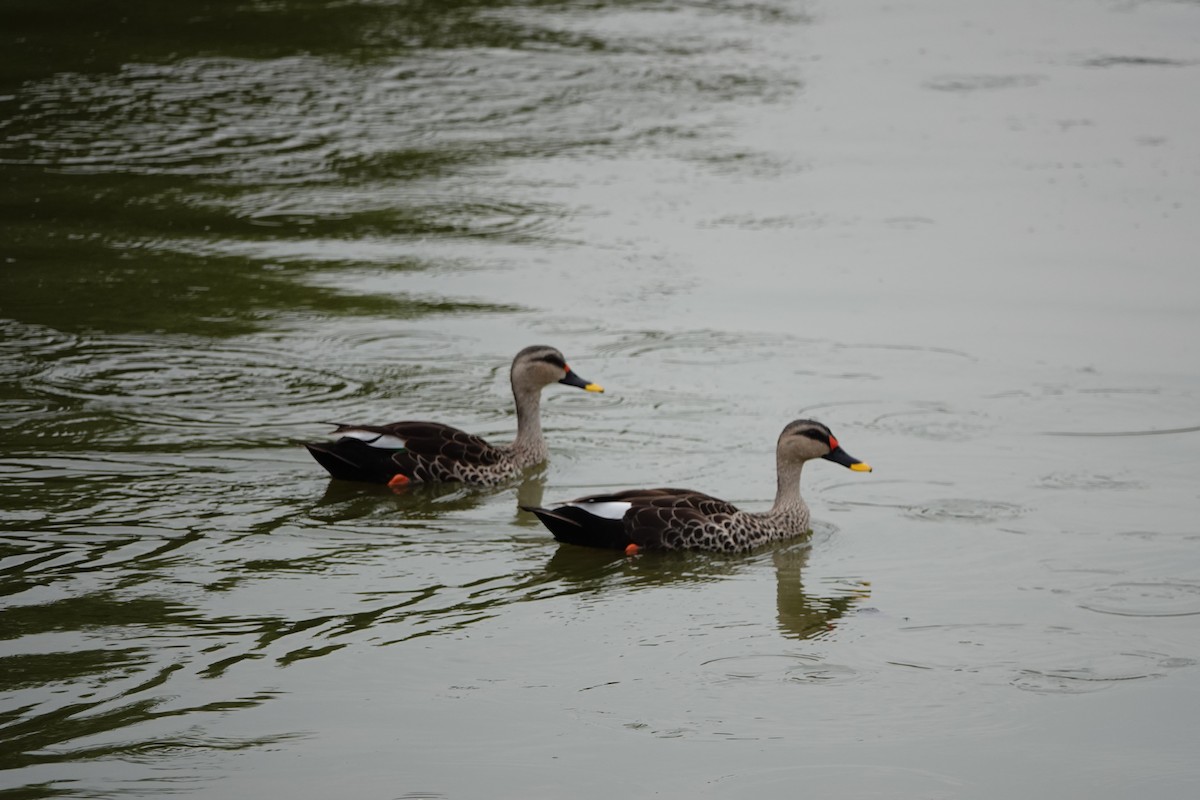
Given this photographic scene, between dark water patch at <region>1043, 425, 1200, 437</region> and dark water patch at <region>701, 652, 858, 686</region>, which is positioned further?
dark water patch at <region>1043, 425, 1200, 437</region>

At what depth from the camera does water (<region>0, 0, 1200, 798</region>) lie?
7590 mm

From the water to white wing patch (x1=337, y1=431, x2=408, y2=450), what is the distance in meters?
0.30

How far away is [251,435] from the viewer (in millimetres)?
11703

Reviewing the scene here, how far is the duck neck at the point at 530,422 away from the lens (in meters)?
11.7

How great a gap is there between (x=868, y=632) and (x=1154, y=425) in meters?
4.13

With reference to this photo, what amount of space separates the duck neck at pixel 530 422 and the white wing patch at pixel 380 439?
3.12 feet

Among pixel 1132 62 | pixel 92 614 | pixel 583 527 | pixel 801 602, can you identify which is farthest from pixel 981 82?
pixel 92 614

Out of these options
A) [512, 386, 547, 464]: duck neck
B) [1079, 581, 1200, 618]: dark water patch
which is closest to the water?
[1079, 581, 1200, 618]: dark water patch

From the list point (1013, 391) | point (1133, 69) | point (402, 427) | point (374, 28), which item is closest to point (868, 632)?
point (402, 427)

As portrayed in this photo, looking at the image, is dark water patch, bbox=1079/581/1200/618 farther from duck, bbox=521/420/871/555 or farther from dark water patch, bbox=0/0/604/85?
dark water patch, bbox=0/0/604/85

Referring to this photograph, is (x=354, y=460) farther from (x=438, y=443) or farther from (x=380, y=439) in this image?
(x=438, y=443)

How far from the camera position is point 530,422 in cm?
1174

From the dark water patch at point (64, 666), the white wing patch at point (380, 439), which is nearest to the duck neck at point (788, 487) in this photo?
the white wing patch at point (380, 439)

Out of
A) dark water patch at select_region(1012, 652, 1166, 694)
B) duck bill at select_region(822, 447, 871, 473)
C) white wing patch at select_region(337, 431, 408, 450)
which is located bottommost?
dark water patch at select_region(1012, 652, 1166, 694)
